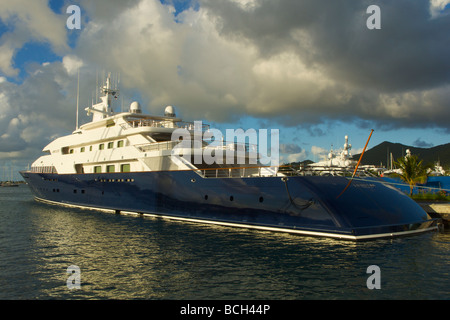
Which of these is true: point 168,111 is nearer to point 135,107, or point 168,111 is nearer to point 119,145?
point 135,107

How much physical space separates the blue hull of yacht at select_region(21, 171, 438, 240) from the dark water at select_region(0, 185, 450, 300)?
0.73 m

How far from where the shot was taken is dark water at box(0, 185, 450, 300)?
9.17 m

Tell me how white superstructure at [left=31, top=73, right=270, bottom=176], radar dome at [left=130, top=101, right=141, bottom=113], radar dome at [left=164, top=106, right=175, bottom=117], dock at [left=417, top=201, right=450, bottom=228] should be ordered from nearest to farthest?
dock at [left=417, top=201, right=450, bottom=228]
white superstructure at [left=31, top=73, right=270, bottom=176]
radar dome at [left=130, top=101, right=141, bottom=113]
radar dome at [left=164, top=106, right=175, bottom=117]

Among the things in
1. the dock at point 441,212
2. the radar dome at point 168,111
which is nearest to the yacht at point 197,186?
the radar dome at point 168,111

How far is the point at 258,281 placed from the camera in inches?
393

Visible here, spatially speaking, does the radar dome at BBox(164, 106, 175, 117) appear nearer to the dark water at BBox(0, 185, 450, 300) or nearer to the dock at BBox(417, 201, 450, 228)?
the dark water at BBox(0, 185, 450, 300)

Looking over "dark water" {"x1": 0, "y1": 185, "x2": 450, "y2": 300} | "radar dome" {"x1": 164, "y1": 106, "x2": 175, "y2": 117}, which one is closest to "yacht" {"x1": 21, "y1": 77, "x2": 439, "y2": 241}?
"radar dome" {"x1": 164, "y1": 106, "x2": 175, "y2": 117}

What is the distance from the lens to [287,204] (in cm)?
1692

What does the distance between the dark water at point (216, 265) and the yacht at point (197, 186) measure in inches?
38.1

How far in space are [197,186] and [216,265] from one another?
9299 mm

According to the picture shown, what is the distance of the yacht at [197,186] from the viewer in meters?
15.8
